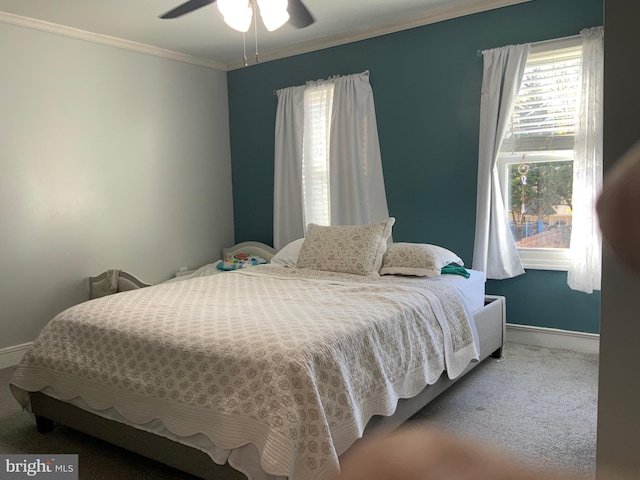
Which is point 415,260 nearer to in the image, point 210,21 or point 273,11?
point 273,11

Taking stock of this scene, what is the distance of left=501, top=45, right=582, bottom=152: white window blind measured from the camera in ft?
11.5

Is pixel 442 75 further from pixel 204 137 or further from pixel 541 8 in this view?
pixel 204 137

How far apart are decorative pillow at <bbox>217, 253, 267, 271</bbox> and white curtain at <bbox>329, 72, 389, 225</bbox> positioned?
0.80 meters

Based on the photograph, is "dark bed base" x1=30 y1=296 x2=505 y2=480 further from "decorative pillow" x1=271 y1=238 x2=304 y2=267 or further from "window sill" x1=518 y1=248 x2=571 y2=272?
"decorative pillow" x1=271 y1=238 x2=304 y2=267

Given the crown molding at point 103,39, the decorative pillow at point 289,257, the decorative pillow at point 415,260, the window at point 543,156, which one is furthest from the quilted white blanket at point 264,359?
the crown molding at point 103,39

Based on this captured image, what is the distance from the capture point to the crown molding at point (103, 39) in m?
3.72

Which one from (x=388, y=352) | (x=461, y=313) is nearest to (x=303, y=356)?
(x=388, y=352)

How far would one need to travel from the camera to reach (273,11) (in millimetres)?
2514

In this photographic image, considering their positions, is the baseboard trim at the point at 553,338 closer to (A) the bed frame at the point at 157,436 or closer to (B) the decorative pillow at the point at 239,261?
(A) the bed frame at the point at 157,436

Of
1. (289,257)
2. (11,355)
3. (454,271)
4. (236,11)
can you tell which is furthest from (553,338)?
(11,355)

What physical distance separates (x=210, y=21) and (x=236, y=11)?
5.41 ft

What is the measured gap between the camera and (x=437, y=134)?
4059 mm

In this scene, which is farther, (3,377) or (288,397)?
(3,377)

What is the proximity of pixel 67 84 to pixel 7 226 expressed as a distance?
1145mm
